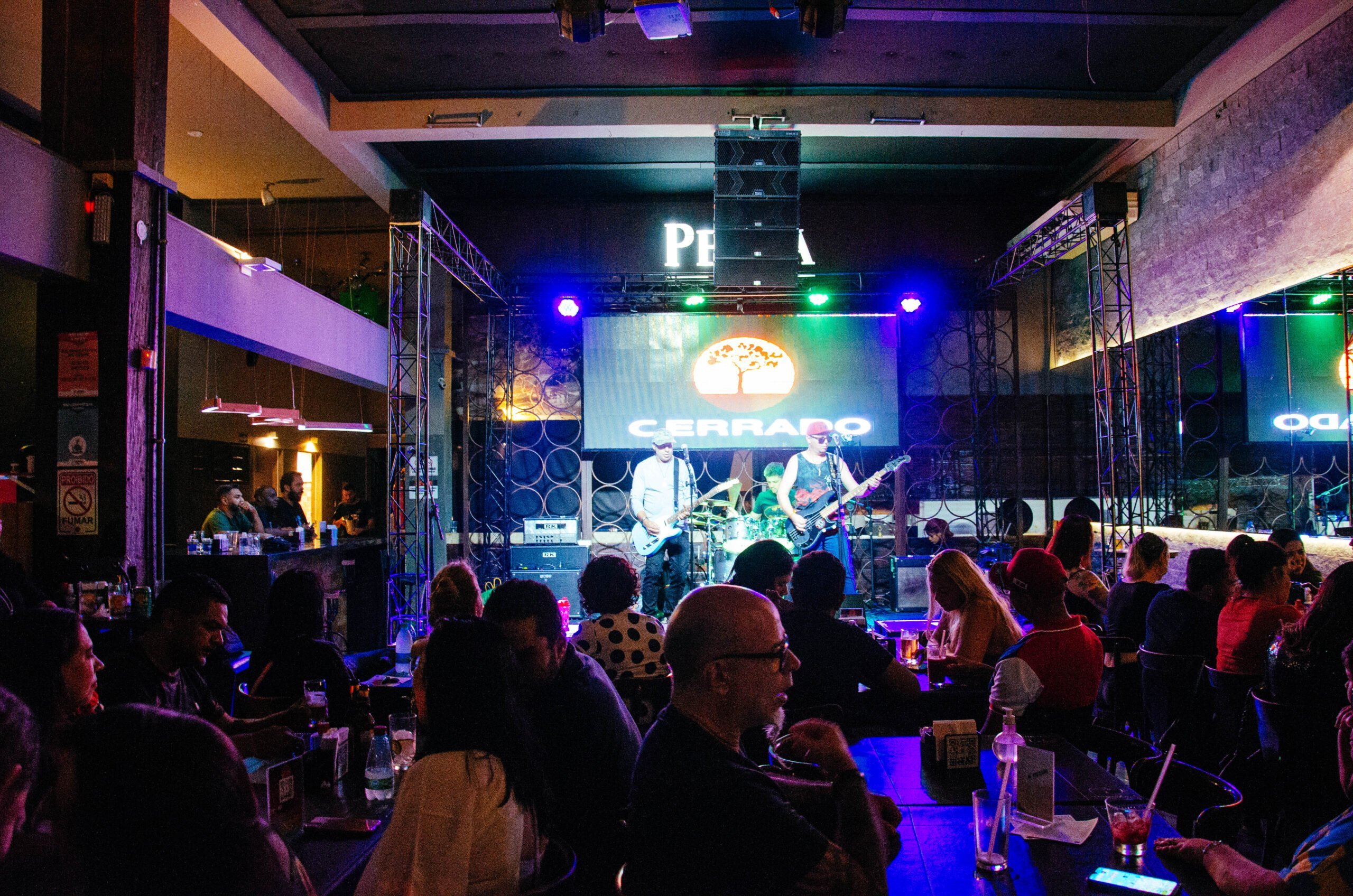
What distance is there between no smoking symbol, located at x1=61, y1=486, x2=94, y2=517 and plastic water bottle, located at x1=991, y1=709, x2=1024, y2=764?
530cm

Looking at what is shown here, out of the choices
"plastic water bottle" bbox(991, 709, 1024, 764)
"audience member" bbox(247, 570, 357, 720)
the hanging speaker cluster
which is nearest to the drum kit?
the hanging speaker cluster

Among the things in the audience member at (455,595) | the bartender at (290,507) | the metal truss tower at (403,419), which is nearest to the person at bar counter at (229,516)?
the bartender at (290,507)

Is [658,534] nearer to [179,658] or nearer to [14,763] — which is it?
[179,658]

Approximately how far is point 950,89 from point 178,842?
8524 mm

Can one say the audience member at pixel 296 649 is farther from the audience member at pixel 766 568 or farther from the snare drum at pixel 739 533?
the snare drum at pixel 739 533

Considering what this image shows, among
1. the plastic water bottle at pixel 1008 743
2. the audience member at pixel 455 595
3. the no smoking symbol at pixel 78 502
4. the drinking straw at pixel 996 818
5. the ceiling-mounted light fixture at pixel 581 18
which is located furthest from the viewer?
the ceiling-mounted light fixture at pixel 581 18

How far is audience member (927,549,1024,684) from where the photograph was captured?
3.82m

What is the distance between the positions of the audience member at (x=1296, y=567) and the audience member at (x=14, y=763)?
6.19 metres

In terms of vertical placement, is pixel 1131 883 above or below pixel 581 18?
below

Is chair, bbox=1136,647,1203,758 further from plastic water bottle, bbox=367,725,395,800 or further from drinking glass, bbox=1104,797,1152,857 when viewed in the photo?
plastic water bottle, bbox=367,725,395,800

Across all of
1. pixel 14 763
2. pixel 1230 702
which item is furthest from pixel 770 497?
pixel 14 763

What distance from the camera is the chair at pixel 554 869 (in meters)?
1.82

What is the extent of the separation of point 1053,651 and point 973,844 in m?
1.22

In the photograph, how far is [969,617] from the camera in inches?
153
